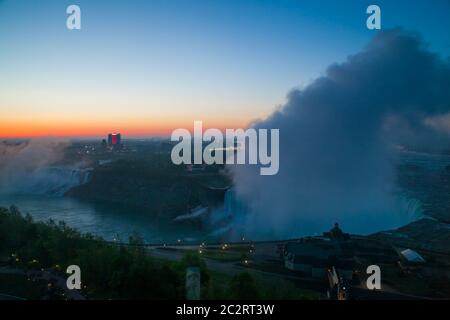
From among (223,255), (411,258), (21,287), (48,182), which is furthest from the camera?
(48,182)

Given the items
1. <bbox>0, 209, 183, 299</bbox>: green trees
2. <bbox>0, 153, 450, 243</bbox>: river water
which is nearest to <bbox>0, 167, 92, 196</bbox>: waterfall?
<bbox>0, 153, 450, 243</bbox>: river water

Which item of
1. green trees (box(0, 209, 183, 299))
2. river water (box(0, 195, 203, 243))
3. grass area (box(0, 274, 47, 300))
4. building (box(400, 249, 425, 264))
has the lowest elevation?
river water (box(0, 195, 203, 243))

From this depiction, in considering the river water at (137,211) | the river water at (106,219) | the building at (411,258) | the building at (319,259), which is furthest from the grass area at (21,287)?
the building at (411,258)

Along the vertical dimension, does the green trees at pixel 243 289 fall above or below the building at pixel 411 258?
above

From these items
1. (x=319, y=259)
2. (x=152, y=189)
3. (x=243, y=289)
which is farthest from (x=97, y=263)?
(x=152, y=189)

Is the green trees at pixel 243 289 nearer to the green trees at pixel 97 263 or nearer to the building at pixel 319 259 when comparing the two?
the green trees at pixel 97 263

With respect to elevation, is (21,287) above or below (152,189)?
below

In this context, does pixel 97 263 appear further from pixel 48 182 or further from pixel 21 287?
pixel 48 182

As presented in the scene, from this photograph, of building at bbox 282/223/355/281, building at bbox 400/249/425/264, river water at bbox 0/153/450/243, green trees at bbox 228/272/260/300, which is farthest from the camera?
river water at bbox 0/153/450/243

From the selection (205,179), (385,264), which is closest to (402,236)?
(385,264)

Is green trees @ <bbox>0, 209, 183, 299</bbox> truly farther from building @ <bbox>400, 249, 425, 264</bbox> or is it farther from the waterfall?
the waterfall
